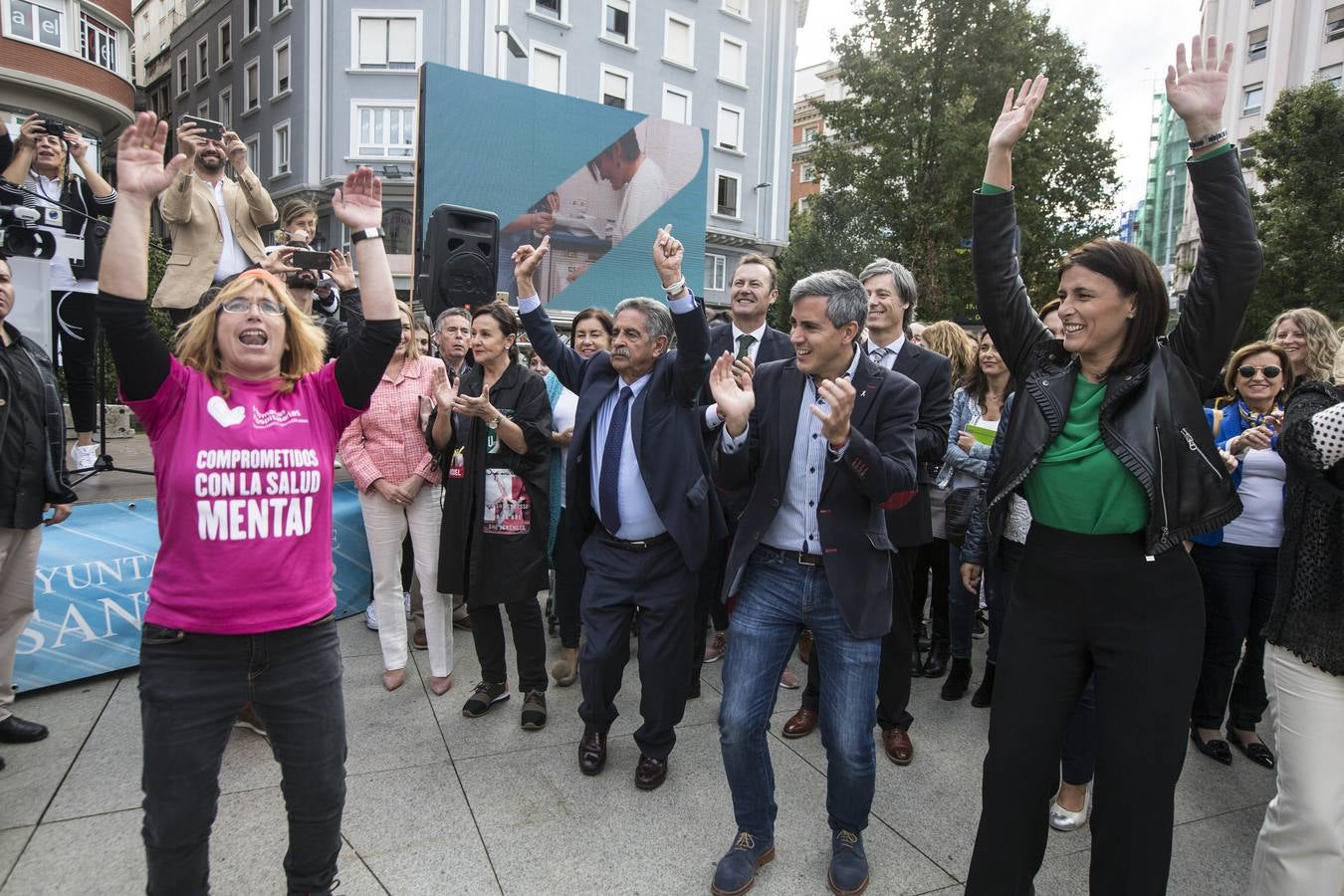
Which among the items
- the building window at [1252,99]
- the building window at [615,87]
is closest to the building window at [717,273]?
the building window at [615,87]

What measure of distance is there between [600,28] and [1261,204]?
2270 centimetres

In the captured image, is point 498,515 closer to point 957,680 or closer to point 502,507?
point 502,507

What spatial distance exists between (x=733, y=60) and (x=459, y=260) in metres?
33.2

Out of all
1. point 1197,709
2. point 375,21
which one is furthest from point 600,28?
point 1197,709

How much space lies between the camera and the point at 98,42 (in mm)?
21438

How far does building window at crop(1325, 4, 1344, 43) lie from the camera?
33750mm

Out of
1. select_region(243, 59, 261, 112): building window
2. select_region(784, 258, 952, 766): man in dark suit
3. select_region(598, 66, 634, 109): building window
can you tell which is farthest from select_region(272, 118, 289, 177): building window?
select_region(784, 258, 952, 766): man in dark suit

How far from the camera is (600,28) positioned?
99.0 feet

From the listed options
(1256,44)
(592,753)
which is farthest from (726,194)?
(592,753)

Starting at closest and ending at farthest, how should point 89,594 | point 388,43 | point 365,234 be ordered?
1. point 365,234
2. point 89,594
3. point 388,43

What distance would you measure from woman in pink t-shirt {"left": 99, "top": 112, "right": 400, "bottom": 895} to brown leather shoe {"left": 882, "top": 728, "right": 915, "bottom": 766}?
2.47 meters

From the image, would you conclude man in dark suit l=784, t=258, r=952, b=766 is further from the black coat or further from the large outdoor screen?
the large outdoor screen

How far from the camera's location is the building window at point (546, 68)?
28.9 metres

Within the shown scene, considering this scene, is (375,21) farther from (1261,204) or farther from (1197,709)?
(1197,709)
